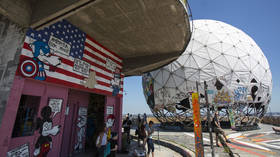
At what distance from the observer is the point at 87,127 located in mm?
8609

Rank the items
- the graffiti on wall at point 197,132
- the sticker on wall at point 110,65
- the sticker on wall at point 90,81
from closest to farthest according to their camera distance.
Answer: the graffiti on wall at point 197,132
the sticker on wall at point 90,81
the sticker on wall at point 110,65

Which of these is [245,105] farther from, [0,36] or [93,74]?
[0,36]

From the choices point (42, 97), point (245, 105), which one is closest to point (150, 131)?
point (42, 97)

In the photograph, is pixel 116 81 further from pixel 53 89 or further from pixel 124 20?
pixel 124 20

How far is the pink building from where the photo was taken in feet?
13.0

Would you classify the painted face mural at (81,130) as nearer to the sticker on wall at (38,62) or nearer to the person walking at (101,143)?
the person walking at (101,143)

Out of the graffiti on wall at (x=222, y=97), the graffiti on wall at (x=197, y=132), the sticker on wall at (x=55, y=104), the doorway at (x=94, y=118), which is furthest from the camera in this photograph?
the graffiti on wall at (x=222, y=97)

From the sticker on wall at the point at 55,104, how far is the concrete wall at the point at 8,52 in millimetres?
1382

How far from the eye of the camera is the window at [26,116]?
4082mm

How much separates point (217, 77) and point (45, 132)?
16.7 m

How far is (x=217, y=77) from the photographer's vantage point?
15.5 metres

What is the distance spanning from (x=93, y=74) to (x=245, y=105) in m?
18.4

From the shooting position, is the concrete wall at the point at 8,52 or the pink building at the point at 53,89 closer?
the concrete wall at the point at 8,52

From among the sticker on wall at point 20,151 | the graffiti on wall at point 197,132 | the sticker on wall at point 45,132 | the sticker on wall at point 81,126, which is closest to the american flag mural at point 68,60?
the sticker on wall at point 45,132
